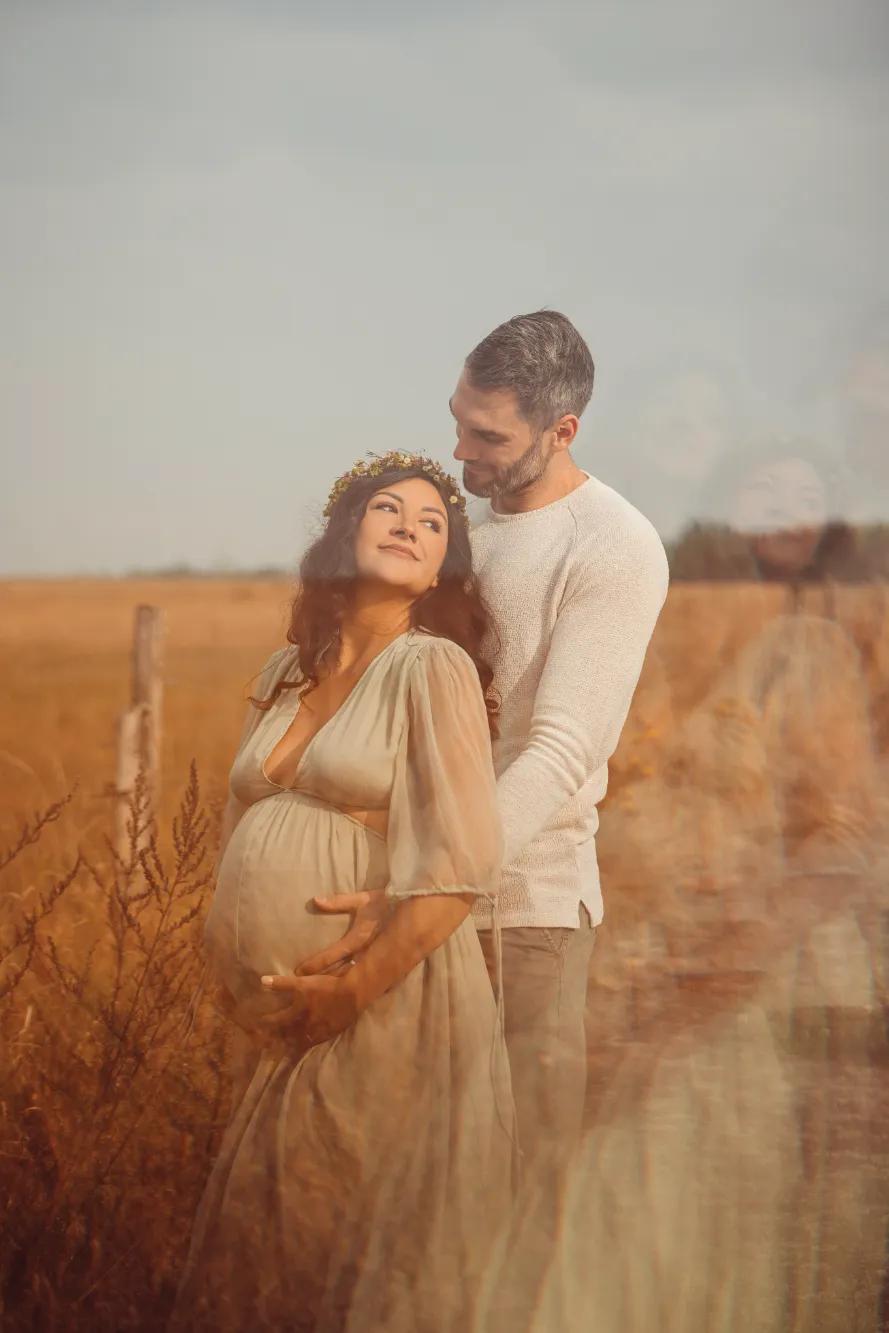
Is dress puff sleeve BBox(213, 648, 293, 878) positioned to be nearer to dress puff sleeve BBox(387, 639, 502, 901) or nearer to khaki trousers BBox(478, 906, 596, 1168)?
dress puff sleeve BBox(387, 639, 502, 901)

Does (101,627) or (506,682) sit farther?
(101,627)

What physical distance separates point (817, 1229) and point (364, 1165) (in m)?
0.69

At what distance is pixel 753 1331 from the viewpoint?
163cm

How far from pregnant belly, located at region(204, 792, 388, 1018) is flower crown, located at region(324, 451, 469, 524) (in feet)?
1.25

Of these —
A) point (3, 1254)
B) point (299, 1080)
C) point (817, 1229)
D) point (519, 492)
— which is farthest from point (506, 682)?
point (3, 1254)

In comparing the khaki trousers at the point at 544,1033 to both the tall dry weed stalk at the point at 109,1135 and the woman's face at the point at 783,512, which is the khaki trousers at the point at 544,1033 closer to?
the tall dry weed stalk at the point at 109,1135

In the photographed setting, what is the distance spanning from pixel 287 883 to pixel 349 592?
354 millimetres

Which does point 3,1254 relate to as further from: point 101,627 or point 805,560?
point 805,560

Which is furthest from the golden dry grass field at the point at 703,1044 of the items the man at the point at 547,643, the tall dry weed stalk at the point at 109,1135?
the man at the point at 547,643

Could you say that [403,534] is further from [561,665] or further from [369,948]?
[369,948]

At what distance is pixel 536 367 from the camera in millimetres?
1569

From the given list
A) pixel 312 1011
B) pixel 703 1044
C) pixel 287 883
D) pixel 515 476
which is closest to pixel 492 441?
pixel 515 476

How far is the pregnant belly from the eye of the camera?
138 cm

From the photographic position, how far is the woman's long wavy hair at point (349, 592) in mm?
1451
